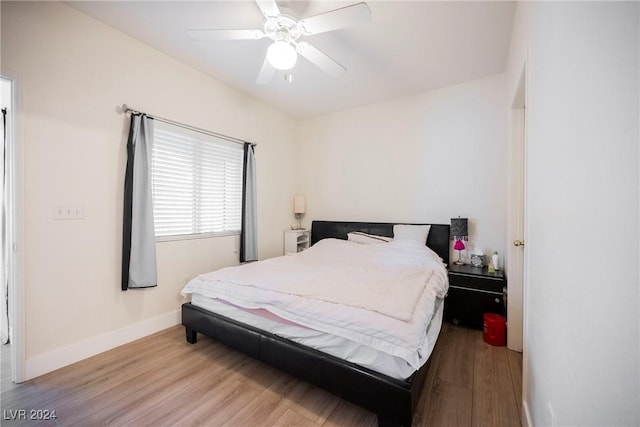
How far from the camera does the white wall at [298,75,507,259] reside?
2.90m

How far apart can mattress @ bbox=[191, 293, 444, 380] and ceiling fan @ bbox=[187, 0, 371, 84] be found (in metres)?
1.89

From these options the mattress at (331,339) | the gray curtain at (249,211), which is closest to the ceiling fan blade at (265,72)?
the gray curtain at (249,211)

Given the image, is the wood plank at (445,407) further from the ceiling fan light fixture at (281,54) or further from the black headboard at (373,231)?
Answer: the ceiling fan light fixture at (281,54)

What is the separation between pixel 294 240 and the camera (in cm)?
400

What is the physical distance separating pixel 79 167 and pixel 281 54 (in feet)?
6.16

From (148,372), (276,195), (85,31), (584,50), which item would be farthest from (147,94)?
(584,50)

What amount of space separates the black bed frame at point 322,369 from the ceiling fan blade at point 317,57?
2.19 metres

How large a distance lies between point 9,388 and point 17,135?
1726mm

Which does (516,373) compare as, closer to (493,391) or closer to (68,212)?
(493,391)

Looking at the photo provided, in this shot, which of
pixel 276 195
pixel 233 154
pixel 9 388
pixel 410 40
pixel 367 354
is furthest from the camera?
pixel 276 195

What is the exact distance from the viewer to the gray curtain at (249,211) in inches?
131

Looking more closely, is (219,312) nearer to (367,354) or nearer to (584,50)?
(367,354)

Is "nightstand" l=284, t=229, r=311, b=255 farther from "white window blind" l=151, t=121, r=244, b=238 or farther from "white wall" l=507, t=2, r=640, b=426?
"white wall" l=507, t=2, r=640, b=426

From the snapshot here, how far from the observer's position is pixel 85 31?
207 centimetres
